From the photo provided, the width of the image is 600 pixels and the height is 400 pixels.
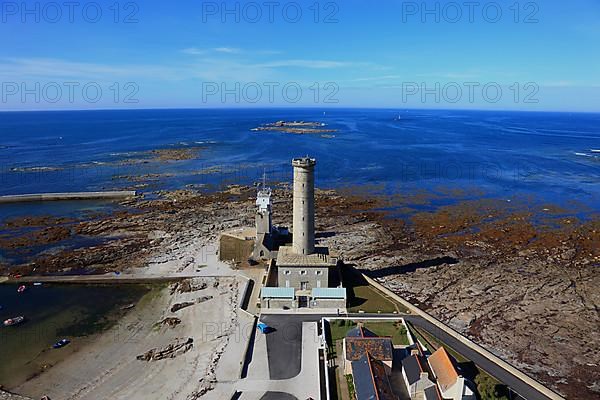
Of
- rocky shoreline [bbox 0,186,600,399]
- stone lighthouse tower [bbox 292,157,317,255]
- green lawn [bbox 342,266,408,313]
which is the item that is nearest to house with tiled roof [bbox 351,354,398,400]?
green lawn [bbox 342,266,408,313]

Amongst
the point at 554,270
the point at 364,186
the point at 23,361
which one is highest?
the point at 364,186

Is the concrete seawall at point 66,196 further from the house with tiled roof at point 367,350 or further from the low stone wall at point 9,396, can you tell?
the house with tiled roof at point 367,350

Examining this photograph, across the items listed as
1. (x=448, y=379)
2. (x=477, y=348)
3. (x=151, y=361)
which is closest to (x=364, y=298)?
(x=477, y=348)

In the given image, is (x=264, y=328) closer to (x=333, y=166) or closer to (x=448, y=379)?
(x=448, y=379)

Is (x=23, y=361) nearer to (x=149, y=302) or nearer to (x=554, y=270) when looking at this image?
(x=149, y=302)

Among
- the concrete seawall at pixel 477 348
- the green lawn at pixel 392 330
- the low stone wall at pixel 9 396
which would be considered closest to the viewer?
the concrete seawall at pixel 477 348

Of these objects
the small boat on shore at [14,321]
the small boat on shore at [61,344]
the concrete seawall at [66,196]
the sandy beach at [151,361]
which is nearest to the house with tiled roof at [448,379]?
the sandy beach at [151,361]

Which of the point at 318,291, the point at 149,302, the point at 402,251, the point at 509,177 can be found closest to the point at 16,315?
the point at 149,302
